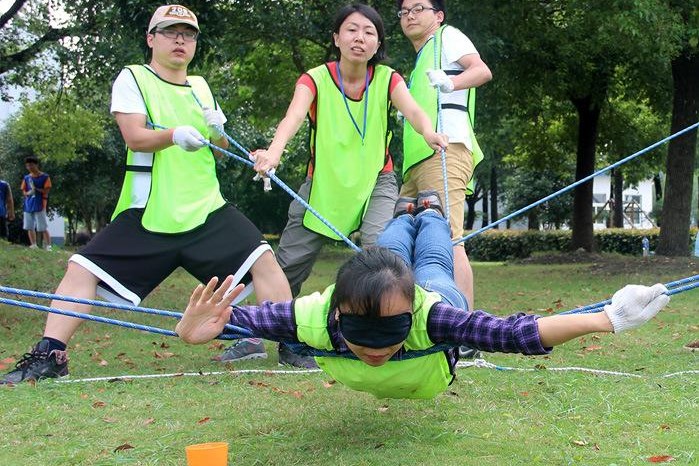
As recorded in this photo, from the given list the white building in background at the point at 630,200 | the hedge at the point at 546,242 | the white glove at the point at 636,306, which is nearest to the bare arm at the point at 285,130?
the white glove at the point at 636,306

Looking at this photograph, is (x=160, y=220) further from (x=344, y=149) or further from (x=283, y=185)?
(x=344, y=149)

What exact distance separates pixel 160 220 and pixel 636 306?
10.1ft

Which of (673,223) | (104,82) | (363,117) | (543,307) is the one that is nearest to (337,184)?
(363,117)

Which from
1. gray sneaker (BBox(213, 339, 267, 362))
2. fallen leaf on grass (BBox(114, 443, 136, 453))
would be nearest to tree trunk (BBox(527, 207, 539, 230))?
gray sneaker (BBox(213, 339, 267, 362))

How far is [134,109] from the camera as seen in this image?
519 centimetres

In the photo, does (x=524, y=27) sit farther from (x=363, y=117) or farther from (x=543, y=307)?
(x=363, y=117)

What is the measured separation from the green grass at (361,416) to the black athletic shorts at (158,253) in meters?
0.58

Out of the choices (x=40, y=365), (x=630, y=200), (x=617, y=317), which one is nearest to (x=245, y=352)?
(x=40, y=365)

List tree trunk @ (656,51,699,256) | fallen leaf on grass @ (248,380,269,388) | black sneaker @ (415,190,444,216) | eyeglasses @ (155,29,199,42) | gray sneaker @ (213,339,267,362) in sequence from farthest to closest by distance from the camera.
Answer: tree trunk @ (656,51,699,256) < gray sneaker @ (213,339,267,362) < eyeglasses @ (155,29,199,42) < black sneaker @ (415,190,444,216) < fallen leaf on grass @ (248,380,269,388)

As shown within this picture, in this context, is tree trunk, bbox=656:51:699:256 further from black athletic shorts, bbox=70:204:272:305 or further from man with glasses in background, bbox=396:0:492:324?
black athletic shorts, bbox=70:204:272:305

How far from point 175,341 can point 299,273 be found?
6.83 ft

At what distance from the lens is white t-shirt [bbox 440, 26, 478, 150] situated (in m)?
5.55

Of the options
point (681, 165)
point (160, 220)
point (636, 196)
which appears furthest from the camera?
point (636, 196)

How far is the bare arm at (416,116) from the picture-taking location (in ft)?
16.3
